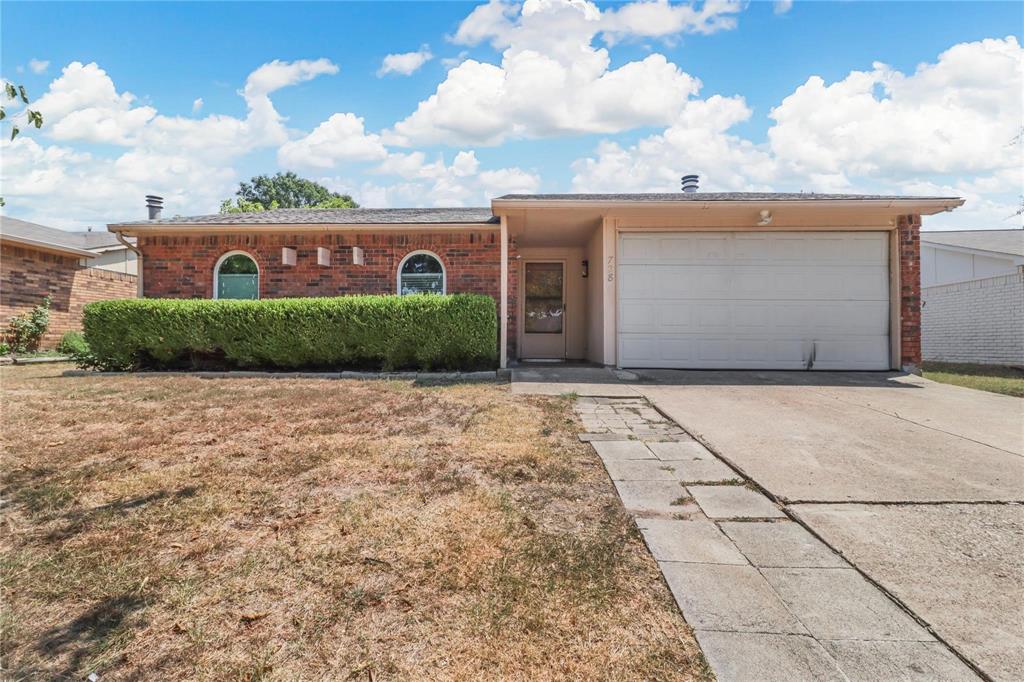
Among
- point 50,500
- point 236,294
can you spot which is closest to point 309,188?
point 236,294

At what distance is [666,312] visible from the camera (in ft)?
25.6

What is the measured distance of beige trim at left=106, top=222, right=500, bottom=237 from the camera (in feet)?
28.0

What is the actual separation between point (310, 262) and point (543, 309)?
504 cm

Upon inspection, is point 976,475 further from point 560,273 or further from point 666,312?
point 560,273

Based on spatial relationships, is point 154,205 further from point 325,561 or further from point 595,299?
point 325,561

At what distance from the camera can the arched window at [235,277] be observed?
29.2 feet

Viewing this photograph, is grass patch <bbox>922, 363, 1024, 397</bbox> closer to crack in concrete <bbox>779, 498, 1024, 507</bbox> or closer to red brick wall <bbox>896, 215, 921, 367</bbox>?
red brick wall <bbox>896, 215, 921, 367</bbox>

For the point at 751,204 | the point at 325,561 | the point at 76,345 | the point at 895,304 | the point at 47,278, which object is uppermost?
the point at 751,204

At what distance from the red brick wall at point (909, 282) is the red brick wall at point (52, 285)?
18260mm

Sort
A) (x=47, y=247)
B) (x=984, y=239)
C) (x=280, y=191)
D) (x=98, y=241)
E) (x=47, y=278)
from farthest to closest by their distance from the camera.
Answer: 1. (x=280, y=191)
2. (x=98, y=241)
3. (x=984, y=239)
4. (x=47, y=278)
5. (x=47, y=247)

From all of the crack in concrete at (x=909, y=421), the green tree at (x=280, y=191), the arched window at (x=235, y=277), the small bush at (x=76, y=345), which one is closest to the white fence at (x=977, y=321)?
the crack in concrete at (x=909, y=421)

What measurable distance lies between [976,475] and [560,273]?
321 inches

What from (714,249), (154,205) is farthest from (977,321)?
(154,205)

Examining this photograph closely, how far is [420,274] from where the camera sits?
8859 mm
